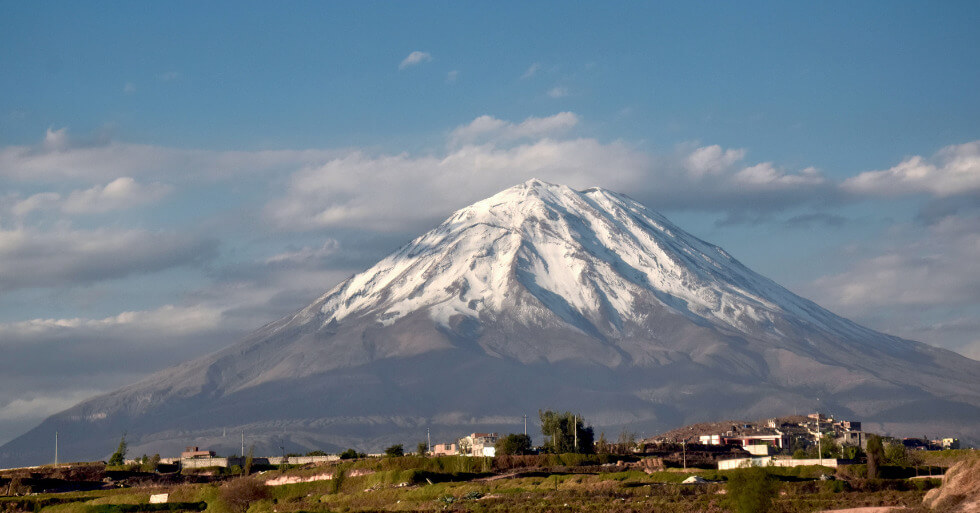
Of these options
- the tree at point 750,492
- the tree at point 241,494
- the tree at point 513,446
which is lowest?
the tree at point 750,492

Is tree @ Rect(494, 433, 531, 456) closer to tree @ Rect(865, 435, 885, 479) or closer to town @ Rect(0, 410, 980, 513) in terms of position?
town @ Rect(0, 410, 980, 513)

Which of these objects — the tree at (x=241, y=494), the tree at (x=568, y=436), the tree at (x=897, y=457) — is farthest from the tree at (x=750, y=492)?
the tree at (x=568, y=436)

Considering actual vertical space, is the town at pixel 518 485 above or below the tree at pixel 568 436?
below

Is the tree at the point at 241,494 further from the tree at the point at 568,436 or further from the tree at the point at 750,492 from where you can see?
the tree at the point at 568,436

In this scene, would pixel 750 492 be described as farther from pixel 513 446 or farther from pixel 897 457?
pixel 513 446

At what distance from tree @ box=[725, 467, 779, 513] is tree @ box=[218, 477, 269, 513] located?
34.0 metres

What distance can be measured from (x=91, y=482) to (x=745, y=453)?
201ft

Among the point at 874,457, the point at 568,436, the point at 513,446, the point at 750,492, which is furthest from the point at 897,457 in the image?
the point at 750,492

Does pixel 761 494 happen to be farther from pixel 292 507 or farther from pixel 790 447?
pixel 790 447

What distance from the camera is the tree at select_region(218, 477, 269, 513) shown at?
92.9 m

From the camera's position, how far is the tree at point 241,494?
92875 mm

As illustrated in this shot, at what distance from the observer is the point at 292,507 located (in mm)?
89500

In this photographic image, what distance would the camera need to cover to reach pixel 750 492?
236 ft

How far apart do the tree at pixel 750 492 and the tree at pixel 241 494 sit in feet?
112
